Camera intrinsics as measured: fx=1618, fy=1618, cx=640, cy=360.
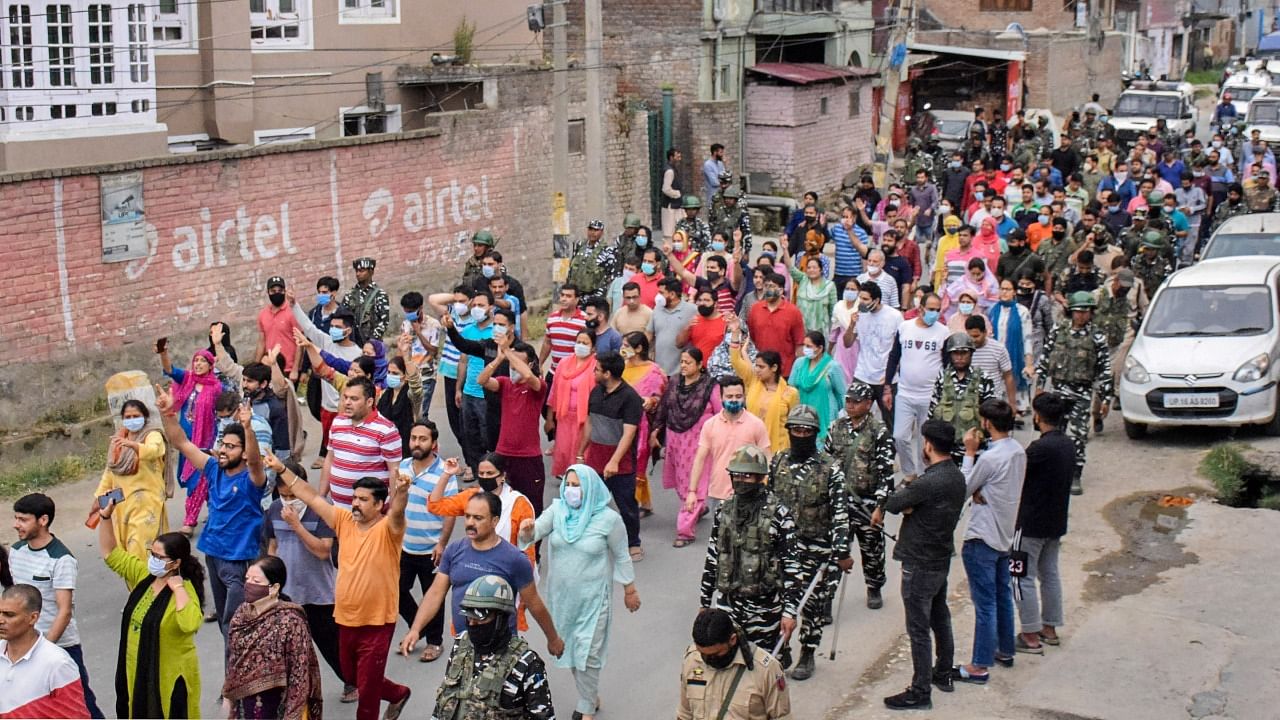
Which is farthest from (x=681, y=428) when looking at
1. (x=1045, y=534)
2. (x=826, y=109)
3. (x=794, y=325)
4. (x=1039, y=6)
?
(x=1039, y=6)

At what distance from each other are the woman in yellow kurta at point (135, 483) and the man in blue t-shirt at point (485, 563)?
227 cm

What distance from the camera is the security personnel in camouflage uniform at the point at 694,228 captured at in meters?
18.4

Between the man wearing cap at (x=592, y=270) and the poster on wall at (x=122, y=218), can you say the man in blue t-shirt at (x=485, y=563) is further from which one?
the poster on wall at (x=122, y=218)

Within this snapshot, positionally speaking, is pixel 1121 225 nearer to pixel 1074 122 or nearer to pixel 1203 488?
pixel 1203 488

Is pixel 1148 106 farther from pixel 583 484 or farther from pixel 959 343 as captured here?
pixel 583 484

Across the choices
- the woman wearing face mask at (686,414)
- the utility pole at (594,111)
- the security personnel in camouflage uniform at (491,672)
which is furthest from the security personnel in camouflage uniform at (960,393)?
the utility pole at (594,111)

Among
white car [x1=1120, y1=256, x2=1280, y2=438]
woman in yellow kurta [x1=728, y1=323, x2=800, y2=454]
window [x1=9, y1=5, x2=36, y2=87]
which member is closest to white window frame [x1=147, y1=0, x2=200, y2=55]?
window [x1=9, y1=5, x2=36, y2=87]

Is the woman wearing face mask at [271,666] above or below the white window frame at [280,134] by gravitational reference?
below

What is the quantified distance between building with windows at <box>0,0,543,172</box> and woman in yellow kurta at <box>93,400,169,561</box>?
9237 mm

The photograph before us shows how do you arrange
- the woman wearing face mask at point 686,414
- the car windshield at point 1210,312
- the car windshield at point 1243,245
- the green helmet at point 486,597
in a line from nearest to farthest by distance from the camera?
the green helmet at point 486,597, the woman wearing face mask at point 686,414, the car windshield at point 1210,312, the car windshield at point 1243,245

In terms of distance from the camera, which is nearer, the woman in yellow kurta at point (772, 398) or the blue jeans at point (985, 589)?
the blue jeans at point (985, 589)

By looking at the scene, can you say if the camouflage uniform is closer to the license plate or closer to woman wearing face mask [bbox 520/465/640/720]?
woman wearing face mask [bbox 520/465/640/720]

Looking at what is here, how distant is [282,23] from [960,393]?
13580 millimetres

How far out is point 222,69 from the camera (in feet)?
67.6
